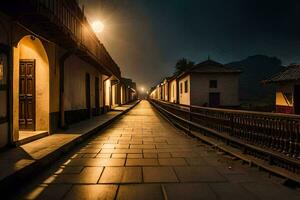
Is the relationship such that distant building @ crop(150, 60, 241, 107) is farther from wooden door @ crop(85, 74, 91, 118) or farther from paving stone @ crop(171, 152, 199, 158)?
paving stone @ crop(171, 152, 199, 158)

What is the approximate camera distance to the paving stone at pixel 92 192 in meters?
3.63

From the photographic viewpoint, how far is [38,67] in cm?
841

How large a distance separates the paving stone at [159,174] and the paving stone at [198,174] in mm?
138

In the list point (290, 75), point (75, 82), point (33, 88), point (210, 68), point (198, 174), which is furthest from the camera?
point (210, 68)

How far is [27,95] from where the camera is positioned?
848cm

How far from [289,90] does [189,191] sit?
16.2m

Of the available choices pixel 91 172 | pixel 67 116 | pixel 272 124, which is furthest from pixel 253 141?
pixel 67 116

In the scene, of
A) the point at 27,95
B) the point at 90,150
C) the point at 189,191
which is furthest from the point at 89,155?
the point at 27,95

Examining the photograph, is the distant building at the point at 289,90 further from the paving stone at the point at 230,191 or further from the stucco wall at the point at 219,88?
the paving stone at the point at 230,191

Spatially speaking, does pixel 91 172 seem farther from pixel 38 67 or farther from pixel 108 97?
pixel 108 97

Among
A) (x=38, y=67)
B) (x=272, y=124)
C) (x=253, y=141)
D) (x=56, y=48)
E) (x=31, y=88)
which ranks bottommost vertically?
(x=253, y=141)

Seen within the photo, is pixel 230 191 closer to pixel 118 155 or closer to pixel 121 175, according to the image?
pixel 121 175

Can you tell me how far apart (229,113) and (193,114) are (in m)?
3.51

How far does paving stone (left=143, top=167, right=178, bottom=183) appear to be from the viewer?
444cm
